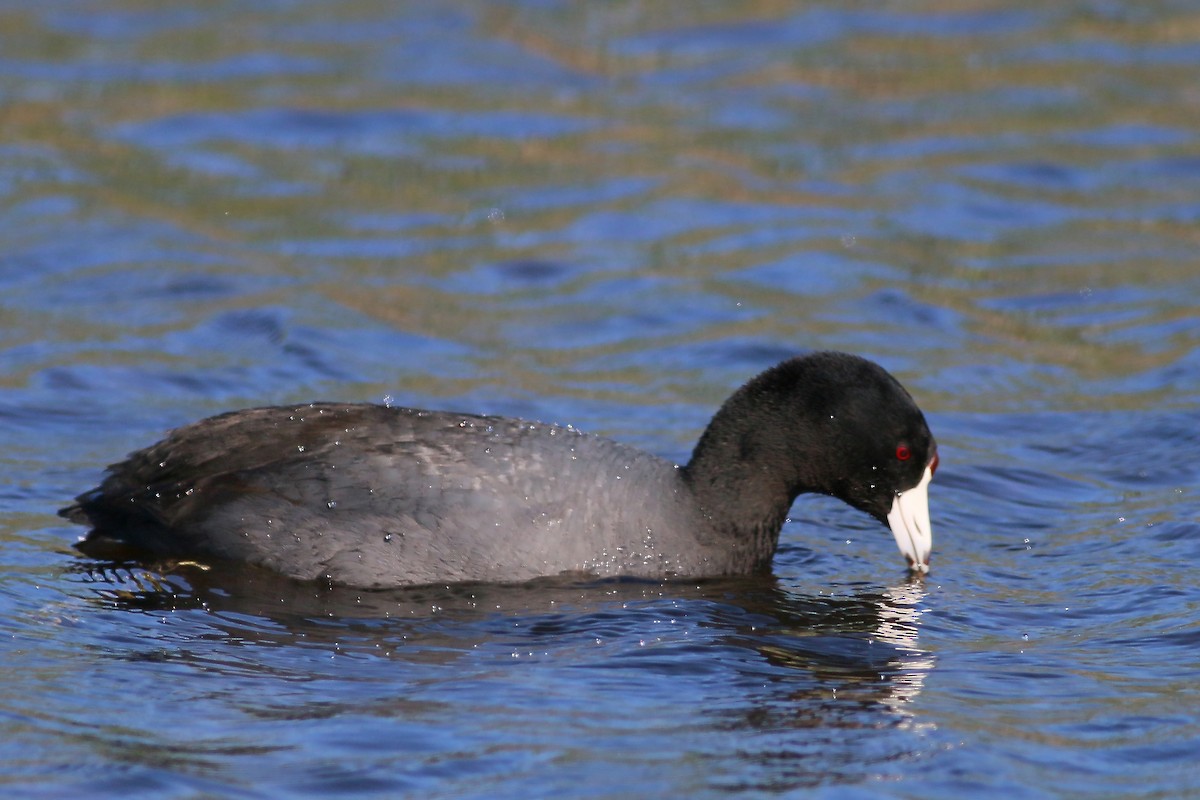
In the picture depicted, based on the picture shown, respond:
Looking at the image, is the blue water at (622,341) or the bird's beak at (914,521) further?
the bird's beak at (914,521)

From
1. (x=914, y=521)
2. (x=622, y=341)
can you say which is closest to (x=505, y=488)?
(x=914, y=521)

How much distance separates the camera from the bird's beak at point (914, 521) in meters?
7.43

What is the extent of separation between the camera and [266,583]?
7086 millimetres

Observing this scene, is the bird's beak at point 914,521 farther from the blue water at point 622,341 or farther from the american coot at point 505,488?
the blue water at point 622,341

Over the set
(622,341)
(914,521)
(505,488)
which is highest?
(622,341)

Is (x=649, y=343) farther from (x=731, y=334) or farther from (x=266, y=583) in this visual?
(x=266, y=583)

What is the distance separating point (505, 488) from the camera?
700 cm

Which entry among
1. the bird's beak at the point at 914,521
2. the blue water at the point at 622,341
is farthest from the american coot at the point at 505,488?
the blue water at the point at 622,341

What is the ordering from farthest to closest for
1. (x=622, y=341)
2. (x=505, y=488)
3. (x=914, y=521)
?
(x=622, y=341), (x=914, y=521), (x=505, y=488)

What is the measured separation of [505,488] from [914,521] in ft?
5.69

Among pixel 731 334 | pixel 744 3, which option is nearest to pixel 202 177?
pixel 731 334

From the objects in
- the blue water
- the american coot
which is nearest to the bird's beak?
the american coot

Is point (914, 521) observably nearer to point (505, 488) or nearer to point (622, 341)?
point (505, 488)

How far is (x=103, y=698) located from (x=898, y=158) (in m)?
9.33
